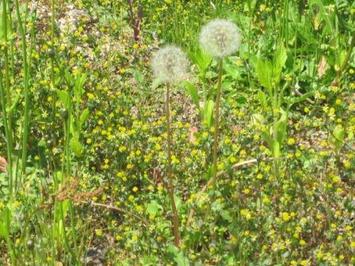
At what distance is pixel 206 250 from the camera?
290cm

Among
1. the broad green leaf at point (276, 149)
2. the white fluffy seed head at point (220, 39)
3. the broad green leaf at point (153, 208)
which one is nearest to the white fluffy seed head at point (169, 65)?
the white fluffy seed head at point (220, 39)

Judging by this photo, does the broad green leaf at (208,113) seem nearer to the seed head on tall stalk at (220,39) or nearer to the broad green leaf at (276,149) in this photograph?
the broad green leaf at (276,149)

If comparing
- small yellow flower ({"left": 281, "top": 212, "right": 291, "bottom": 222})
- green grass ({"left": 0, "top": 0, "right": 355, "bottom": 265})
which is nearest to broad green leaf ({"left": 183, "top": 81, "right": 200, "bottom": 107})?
green grass ({"left": 0, "top": 0, "right": 355, "bottom": 265})

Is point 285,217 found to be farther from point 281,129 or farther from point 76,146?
point 76,146

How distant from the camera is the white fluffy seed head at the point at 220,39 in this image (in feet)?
8.70

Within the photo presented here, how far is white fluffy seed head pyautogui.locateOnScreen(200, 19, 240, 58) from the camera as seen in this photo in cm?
265

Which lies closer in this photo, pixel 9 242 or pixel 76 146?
pixel 9 242

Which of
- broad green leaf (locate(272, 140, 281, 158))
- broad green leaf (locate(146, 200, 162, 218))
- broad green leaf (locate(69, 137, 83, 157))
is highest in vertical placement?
broad green leaf (locate(69, 137, 83, 157))

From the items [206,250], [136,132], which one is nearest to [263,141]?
[136,132]

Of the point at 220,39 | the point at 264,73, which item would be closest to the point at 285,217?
the point at 220,39

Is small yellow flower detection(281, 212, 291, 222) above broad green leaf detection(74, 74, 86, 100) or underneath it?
underneath

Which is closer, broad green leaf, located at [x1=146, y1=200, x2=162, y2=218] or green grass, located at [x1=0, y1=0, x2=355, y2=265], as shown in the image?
green grass, located at [x1=0, y1=0, x2=355, y2=265]

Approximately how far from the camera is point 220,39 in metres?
2.68

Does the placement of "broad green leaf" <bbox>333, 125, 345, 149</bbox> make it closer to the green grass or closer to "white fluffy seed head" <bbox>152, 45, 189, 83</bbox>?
the green grass
